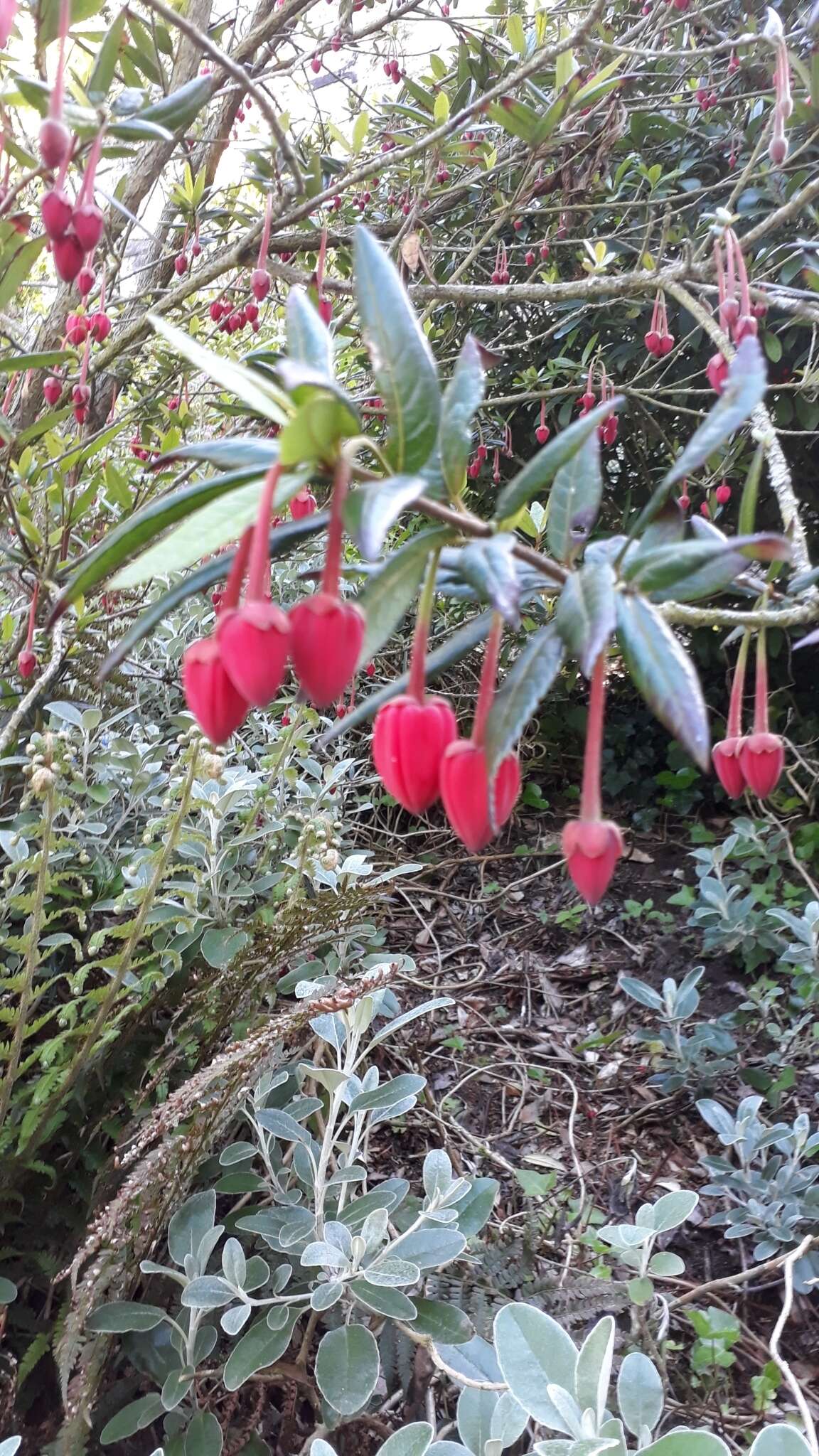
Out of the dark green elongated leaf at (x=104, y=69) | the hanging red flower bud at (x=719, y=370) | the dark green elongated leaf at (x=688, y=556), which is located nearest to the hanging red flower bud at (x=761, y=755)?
the dark green elongated leaf at (x=688, y=556)

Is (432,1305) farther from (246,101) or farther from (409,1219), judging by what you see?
(246,101)

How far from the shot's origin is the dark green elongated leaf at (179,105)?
0.96m

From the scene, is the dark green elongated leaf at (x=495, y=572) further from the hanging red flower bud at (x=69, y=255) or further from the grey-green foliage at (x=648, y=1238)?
the grey-green foliage at (x=648, y=1238)

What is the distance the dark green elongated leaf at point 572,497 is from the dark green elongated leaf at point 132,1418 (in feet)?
3.61

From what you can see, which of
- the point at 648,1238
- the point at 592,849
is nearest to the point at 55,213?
the point at 592,849

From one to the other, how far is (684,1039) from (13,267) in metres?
2.00

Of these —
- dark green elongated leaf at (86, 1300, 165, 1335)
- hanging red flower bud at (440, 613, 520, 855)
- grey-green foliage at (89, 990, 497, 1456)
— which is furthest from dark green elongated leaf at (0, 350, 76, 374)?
dark green elongated leaf at (86, 1300, 165, 1335)

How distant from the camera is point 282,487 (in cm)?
45

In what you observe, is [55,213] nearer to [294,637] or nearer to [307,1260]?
[294,637]

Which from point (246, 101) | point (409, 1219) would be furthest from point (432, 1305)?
point (246, 101)

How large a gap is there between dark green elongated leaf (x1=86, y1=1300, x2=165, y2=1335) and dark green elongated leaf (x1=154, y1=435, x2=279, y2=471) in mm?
1030

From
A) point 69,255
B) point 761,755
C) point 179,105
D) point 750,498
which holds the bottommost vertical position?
point 761,755

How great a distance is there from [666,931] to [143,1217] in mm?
1963

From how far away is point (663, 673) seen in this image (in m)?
0.47
